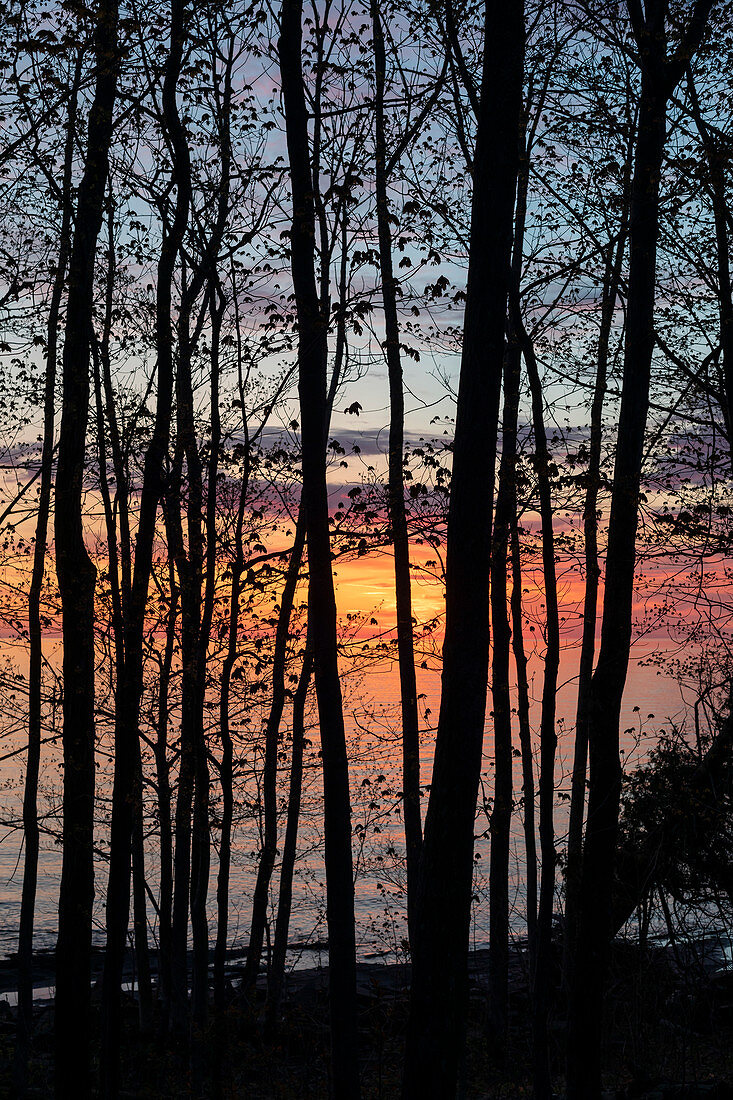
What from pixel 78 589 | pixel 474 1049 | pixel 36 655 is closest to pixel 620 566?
pixel 78 589

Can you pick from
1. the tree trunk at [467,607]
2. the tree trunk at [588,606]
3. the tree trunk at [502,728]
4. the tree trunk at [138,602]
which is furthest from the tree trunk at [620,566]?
the tree trunk at [138,602]

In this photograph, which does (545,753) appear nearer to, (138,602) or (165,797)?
(138,602)

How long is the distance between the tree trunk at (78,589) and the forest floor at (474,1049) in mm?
2078

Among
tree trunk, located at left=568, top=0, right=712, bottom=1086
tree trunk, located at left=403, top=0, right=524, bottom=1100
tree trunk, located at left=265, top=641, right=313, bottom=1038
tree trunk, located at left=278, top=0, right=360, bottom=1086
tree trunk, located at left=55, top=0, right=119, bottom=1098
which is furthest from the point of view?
tree trunk, located at left=265, top=641, right=313, bottom=1038

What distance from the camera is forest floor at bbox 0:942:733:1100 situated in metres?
11.6

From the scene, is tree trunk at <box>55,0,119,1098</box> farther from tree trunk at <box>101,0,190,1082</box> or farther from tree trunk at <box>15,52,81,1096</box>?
tree trunk at <box>15,52,81,1096</box>

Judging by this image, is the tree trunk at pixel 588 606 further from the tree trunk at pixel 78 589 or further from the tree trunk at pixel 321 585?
the tree trunk at pixel 78 589

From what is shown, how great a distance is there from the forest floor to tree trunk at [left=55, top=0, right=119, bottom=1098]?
6.82ft

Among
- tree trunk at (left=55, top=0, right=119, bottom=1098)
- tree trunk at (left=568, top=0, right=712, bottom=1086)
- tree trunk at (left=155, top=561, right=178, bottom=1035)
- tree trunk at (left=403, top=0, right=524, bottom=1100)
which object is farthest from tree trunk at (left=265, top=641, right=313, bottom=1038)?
tree trunk at (left=403, top=0, right=524, bottom=1100)

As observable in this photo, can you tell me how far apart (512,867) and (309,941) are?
13725 mm

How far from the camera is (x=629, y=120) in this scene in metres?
10.9

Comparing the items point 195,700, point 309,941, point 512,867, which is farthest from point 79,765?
point 512,867

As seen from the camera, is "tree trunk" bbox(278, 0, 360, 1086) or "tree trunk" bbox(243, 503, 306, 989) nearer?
"tree trunk" bbox(278, 0, 360, 1086)

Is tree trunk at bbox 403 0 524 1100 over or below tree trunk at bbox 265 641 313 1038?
over
